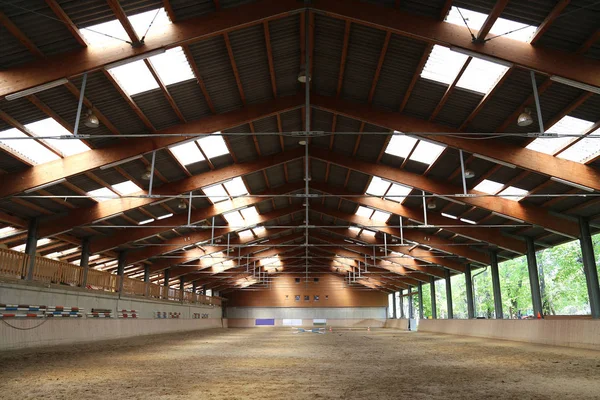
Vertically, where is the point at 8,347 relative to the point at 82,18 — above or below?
below

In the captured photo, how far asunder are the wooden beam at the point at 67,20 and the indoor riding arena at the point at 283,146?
0.06 meters

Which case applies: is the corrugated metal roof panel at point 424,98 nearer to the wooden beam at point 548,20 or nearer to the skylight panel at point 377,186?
the wooden beam at point 548,20

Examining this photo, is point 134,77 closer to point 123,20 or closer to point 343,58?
point 123,20

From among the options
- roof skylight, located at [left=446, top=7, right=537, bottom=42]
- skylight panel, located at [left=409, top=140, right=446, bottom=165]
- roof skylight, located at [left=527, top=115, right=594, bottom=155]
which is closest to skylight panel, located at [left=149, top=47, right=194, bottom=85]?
roof skylight, located at [left=446, top=7, right=537, bottom=42]

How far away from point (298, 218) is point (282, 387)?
1132 inches

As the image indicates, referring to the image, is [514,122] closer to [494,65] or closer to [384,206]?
[494,65]

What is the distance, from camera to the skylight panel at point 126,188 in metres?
20.3

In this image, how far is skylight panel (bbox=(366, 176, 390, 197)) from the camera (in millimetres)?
23170

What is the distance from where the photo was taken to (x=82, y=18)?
11102mm

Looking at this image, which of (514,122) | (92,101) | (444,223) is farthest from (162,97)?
(444,223)

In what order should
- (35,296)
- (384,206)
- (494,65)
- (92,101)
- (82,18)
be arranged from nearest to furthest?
(82,18), (494,65), (92,101), (35,296), (384,206)

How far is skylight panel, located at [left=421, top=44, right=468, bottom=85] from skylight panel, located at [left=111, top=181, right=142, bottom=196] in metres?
14.2

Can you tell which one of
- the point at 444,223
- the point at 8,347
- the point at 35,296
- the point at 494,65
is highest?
the point at 494,65

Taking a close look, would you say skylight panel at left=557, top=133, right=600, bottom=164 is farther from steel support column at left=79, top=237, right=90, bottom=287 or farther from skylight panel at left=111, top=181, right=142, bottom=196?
steel support column at left=79, top=237, right=90, bottom=287
